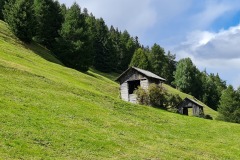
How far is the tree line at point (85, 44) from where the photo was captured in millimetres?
87688

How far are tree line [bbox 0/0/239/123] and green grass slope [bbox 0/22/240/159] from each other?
40.9 m

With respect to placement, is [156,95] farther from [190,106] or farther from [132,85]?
[190,106]

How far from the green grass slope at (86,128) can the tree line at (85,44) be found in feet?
134

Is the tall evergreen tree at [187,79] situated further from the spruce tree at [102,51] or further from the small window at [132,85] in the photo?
the small window at [132,85]

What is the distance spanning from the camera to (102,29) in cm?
15150

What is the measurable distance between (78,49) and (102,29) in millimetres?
59425

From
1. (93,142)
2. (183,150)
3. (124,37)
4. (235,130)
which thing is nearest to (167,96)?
(235,130)

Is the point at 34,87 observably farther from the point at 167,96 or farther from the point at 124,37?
the point at 124,37

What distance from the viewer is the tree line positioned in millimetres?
87688

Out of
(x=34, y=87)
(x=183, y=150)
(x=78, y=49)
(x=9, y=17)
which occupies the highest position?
(x=9, y=17)

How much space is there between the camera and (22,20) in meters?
85.6

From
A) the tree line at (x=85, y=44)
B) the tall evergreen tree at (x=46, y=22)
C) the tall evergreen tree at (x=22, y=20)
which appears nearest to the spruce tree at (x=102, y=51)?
the tree line at (x=85, y=44)

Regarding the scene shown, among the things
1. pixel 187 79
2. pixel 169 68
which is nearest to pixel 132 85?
pixel 187 79

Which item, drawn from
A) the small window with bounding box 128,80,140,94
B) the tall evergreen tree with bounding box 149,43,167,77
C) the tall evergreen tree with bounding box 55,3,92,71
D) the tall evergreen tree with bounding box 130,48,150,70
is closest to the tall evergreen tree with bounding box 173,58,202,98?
the tall evergreen tree with bounding box 149,43,167,77
